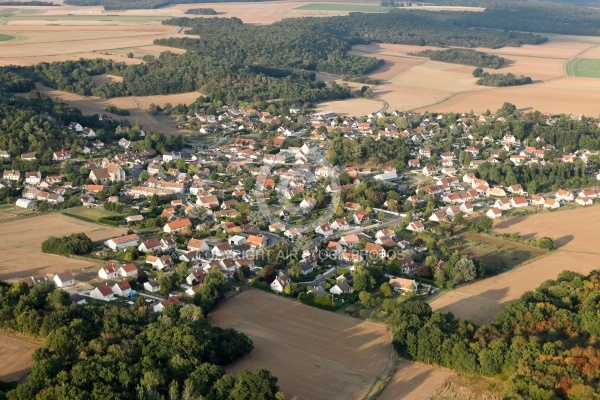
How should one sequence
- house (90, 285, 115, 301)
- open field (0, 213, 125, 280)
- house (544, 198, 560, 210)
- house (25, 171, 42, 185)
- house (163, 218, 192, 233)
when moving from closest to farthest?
house (90, 285, 115, 301) → open field (0, 213, 125, 280) → house (163, 218, 192, 233) → house (544, 198, 560, 210) → house (25, 171, 42, 185)

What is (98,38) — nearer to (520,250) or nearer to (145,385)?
(520,250)

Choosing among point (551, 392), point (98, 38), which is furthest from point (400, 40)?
point (551, 392)

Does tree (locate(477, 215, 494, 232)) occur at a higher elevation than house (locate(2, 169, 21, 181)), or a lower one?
lower

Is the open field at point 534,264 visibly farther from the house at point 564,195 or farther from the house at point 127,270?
the house at point 127,270

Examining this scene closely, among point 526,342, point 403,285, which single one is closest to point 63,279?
point 403,285

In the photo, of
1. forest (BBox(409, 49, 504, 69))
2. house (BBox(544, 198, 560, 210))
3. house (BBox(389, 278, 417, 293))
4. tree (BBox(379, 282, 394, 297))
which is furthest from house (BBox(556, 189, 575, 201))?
forest (BBox(409, 49, 504, 69))

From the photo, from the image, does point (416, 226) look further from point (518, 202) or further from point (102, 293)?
point (102, 293)

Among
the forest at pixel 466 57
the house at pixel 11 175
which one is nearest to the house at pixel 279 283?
the house at pixel 11 175

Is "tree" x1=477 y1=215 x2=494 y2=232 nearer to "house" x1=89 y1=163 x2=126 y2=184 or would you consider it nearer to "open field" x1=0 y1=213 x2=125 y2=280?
"open field" x1=0 y1=213 x2=125 y2=280
